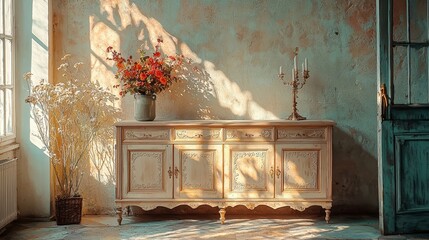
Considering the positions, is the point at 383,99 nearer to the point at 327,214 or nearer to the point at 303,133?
the point at 303,133

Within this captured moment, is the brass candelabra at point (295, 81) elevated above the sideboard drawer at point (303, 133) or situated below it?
above

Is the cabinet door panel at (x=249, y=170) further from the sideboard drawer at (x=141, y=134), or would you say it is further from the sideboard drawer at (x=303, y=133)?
the sideboard drawer at (x=141, y=134)

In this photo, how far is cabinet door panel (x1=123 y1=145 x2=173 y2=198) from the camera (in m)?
5.59

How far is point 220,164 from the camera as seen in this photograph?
5.60m

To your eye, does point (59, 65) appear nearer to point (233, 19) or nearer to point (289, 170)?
point (233, 19)

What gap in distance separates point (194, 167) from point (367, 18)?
2.27 m

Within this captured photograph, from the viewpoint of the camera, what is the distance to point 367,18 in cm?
609

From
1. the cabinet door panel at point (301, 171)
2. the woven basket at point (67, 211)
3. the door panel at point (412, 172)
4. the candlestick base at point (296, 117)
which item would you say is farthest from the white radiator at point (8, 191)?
the door panel at point (412, 172)

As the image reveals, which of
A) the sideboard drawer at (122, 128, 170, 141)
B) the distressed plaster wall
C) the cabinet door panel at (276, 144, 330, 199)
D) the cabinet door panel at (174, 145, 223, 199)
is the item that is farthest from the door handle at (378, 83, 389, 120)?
the sideboard drawer at (122, 128, 170, 141)

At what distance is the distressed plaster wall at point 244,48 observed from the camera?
6066 millimetres

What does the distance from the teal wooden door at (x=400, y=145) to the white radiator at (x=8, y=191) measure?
3168mm

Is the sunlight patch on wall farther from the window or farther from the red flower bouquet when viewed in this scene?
the window

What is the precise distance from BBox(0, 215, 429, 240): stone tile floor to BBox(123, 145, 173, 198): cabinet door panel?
328 millimetres

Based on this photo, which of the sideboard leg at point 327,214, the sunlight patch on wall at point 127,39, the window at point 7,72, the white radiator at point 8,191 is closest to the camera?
the white radiator at point 8,191
